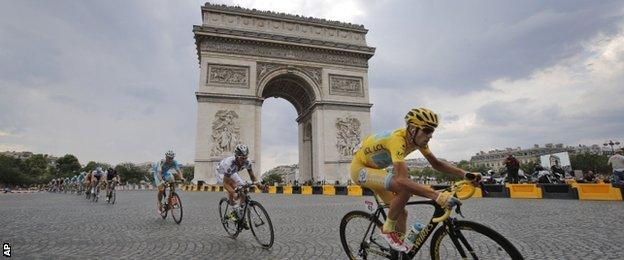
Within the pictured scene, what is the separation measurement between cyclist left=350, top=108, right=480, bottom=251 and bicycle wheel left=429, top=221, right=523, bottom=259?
21 cm

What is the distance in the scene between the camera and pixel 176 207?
7.35 metres

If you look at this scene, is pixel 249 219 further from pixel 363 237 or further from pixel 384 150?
pixel 384 150

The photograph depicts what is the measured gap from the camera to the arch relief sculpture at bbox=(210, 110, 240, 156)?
27234 millimetres

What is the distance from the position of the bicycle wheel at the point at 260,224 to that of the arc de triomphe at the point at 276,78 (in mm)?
22573

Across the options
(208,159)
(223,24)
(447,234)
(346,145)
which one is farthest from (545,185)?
(223,24)

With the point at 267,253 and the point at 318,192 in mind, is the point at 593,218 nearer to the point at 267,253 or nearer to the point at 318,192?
the point at 267,253

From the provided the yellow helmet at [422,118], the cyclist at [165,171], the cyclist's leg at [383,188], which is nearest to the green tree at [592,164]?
the cyclist at [165,171]

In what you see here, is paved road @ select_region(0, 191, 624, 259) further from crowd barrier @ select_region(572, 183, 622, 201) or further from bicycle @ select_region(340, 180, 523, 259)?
crowd barrier @ select_region(572, 183, 622, 201)

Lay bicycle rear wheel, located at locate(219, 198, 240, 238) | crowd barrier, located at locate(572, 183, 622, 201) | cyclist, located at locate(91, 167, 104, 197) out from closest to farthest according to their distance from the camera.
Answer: bicycle rear wheel, located at locate(219, 198, 240, 238) < crowd barrier, located at locate(572, 183, 622, 201) < cyclist, located at locate(91, 167, 104, 197)

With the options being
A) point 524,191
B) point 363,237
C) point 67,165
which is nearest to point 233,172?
point 363,237

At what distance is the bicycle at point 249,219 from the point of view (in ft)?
15.0

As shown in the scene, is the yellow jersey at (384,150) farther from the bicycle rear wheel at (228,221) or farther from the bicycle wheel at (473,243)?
the bicycle rear wheel at (228,221)

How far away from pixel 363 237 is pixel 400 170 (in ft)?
3.45

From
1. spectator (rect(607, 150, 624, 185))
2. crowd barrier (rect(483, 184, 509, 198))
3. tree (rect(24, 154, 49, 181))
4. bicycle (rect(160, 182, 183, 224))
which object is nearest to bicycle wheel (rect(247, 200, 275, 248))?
bicycle (rect(160, 182, 183, 224))
